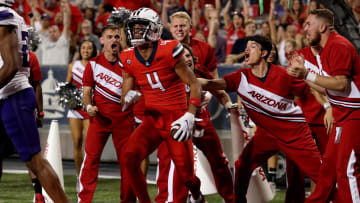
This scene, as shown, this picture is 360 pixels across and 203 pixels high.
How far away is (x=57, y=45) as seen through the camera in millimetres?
14352

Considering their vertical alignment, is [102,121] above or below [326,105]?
below

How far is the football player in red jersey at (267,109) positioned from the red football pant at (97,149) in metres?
1.51

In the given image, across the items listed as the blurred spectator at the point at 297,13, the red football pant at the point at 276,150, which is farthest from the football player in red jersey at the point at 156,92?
the blurred spectator at the point at 297,13

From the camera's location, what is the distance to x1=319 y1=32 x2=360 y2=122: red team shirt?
647 centimetres

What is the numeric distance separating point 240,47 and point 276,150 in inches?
204

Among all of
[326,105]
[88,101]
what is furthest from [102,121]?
[326,105]

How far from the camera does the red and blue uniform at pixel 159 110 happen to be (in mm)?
6973

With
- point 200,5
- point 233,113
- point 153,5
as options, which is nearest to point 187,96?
point 233,113

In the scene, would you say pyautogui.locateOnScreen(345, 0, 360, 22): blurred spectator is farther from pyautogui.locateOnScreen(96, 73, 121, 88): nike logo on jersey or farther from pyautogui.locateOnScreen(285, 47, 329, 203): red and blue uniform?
pyautogui.locateOnScreen(96, 73, 121, 88): nike logo on jersey

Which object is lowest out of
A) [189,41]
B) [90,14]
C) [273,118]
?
[273,118]

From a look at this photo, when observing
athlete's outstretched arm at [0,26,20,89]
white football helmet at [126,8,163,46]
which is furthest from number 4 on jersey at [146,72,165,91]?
athlete's outstretched arm at [0,26,20,89]

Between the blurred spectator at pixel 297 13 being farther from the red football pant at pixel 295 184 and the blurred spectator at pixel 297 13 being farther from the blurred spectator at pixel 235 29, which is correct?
the red football pant at pixel 295 184

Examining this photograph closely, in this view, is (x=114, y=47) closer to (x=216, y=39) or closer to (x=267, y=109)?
(x=267, y=109)

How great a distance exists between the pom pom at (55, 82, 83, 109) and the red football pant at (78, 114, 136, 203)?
1.96 meters
